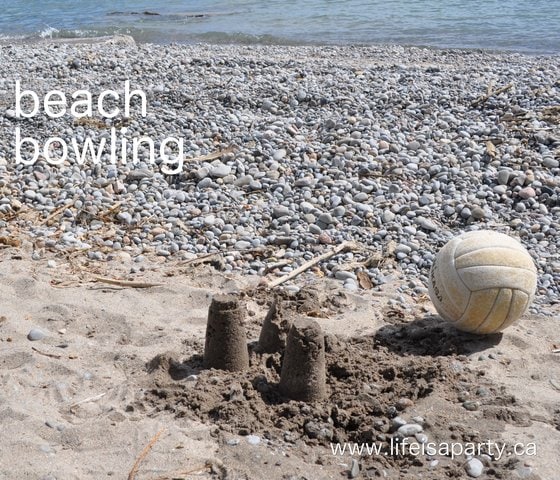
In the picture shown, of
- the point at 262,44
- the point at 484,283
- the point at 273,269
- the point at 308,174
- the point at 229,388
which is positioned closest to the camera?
the point at 229,388

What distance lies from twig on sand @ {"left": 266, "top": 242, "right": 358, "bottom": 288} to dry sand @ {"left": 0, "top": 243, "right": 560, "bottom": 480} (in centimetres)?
26

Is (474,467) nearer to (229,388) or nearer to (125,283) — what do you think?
(229,388)

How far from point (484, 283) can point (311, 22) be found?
17.1 m

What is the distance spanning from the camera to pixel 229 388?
185 inches

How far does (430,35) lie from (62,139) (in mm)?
12379

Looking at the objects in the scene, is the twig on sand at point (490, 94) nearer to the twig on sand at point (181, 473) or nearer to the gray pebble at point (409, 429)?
the gray pebble at point (409, 429)

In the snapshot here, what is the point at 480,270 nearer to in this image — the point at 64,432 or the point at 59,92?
the point at 64,432

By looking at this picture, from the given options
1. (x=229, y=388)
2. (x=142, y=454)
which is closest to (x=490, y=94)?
(x=229, y=388)

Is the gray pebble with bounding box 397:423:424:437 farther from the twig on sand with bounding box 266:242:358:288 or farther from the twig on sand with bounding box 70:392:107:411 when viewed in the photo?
the twig on sand with bounding box 266:242:358:288

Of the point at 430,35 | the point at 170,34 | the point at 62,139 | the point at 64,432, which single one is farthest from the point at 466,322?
the point at 170,34

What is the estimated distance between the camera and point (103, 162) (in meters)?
8.71

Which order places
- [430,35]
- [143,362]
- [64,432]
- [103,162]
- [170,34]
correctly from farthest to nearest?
[170,34], [430,35], [103,162], [143,362], [64,432]

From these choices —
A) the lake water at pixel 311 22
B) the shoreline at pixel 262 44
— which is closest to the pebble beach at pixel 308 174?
the shoreline at pixel 262 44

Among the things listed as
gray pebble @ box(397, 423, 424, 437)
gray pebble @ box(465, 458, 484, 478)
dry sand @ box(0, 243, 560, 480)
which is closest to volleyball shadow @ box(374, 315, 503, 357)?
dry sand @ box(0, 243, 560, 480)
